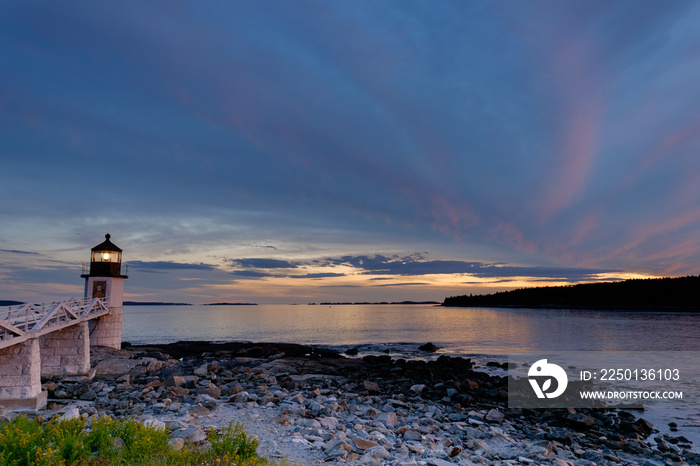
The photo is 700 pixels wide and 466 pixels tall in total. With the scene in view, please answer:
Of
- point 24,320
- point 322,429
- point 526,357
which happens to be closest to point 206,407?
point 322,429

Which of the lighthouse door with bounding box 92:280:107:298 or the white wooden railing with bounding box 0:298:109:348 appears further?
the lighthouse door with bounding box 92:280:107:298

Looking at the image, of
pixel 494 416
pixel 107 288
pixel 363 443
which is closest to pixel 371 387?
pixel 494 416

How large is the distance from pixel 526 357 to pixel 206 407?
104ft

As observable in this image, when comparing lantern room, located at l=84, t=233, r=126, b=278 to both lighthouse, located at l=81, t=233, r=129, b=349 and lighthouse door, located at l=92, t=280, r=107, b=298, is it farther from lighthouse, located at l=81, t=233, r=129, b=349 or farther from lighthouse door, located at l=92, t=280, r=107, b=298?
lighthouse door, located at l=92, t=280, r=107, b=298

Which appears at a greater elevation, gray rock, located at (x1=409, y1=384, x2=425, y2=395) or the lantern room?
the lantern room

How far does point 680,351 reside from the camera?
41.4 meters

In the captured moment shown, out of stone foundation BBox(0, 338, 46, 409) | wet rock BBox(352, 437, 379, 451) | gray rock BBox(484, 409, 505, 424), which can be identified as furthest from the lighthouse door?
gray rock BBox(484, 409, 505, 424)

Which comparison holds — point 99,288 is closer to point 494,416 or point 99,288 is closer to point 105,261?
point 105,261

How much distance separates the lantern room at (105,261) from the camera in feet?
102

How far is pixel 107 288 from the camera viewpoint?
31.0 metres

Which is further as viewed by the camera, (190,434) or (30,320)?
(30,320)

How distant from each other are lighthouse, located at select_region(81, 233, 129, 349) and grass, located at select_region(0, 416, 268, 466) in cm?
2345

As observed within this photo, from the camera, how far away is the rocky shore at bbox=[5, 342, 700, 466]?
10.8m

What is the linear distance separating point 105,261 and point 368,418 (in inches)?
995
